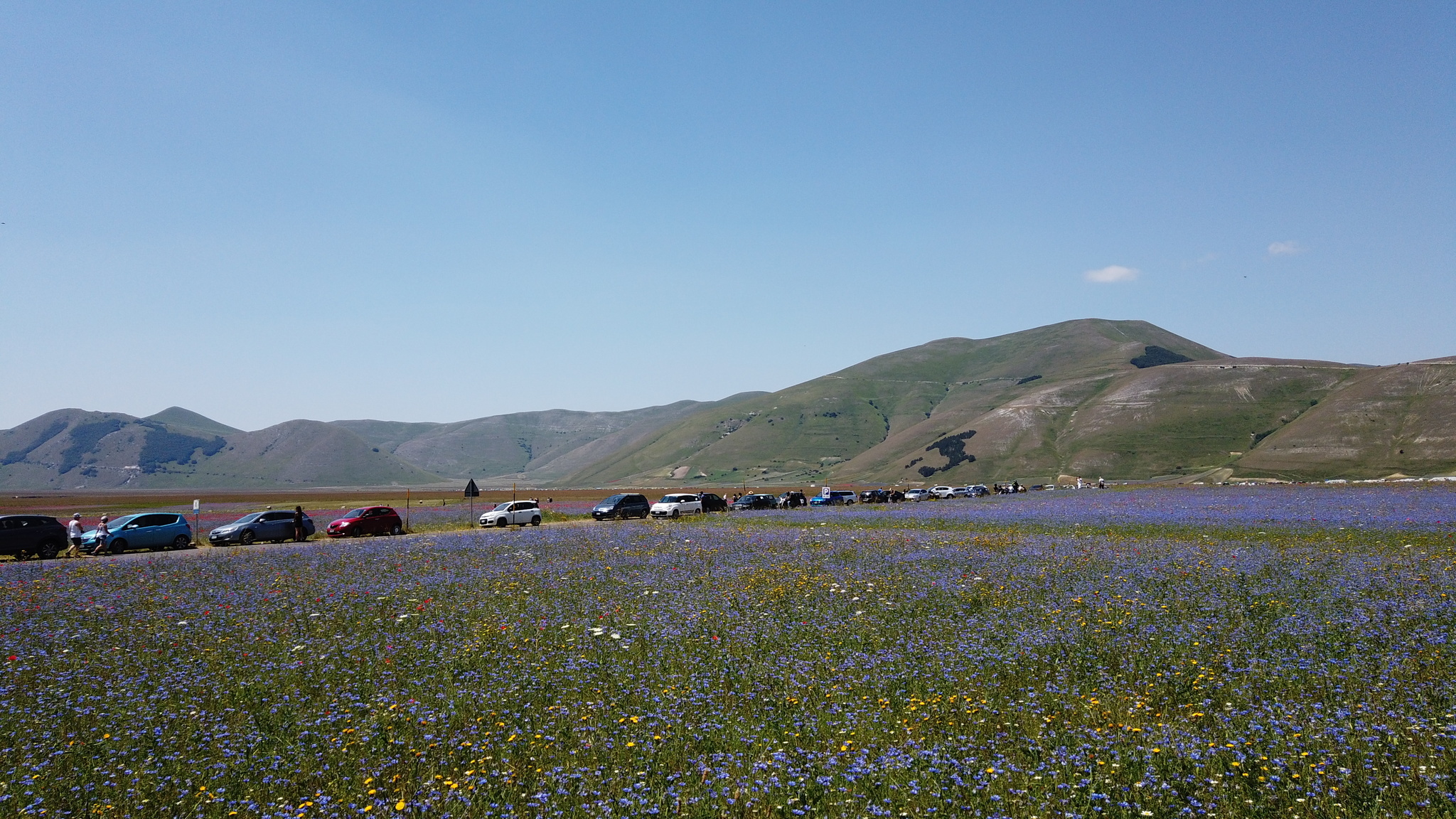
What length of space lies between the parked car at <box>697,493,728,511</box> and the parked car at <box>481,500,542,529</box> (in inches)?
542

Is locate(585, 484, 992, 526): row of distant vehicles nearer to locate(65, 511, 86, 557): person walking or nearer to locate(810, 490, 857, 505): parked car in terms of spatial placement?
locate(810, 490, 857, 505): parked car

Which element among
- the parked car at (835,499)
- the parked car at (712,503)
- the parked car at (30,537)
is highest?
the parked car at (30,537)

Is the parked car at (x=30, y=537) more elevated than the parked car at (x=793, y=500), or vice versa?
the parked car at (x=30, y=537)

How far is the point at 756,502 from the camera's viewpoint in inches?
2820

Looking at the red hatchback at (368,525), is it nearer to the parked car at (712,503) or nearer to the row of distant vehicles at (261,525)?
the row of distant vehicles at (261,525)

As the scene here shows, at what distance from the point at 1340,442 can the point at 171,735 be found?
16608cm

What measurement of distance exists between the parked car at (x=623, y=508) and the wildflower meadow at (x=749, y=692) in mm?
34083

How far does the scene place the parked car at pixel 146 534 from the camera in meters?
37.7

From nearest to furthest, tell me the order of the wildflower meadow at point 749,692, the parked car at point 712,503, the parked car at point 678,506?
the wildflower meadow at point 749,692, the parked car at point 678,506, the parked car at point 712,503

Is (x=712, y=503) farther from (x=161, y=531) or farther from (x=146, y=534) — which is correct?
(x=146, y=534)

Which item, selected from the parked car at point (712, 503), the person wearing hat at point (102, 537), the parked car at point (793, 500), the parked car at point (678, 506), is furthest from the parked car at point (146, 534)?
the parked car at point (793, 500)

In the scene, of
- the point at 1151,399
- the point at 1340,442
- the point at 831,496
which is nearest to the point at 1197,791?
the point at 831,496

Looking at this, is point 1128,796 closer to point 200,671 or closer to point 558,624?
point 558,624

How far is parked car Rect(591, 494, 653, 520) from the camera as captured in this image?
56.6m
